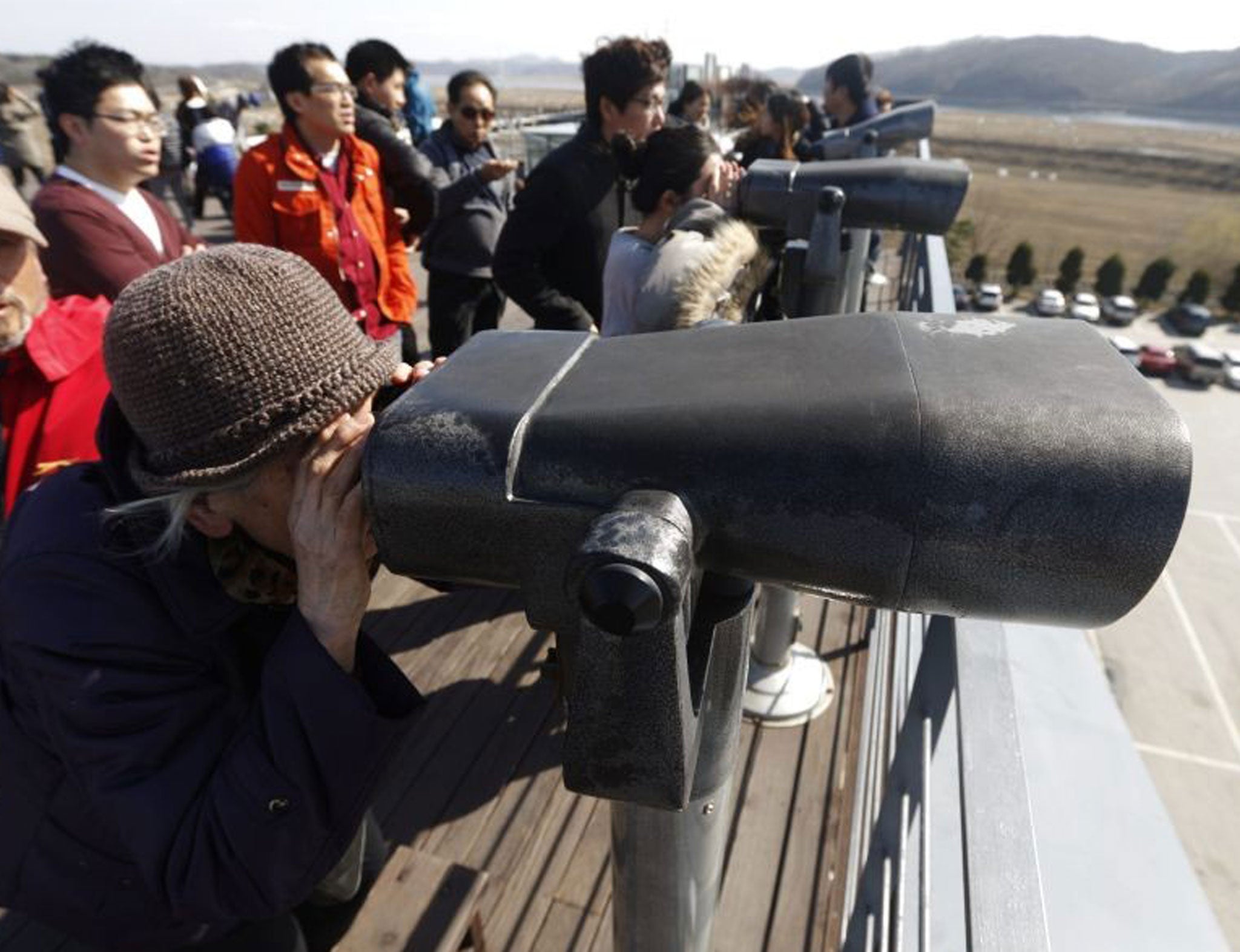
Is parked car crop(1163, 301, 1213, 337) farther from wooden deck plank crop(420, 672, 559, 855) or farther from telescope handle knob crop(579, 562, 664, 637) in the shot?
telescope handle knob crop(579, 562, 664, 637)

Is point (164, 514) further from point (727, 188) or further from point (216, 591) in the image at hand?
point (727, 188)

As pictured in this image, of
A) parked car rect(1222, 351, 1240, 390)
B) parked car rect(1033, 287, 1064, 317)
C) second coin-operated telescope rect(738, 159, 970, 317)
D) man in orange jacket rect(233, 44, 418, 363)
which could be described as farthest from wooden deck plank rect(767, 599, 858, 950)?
parked car rect(1033, 287, 1064, 317)

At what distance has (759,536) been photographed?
63cm

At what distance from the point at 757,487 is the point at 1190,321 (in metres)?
38.2

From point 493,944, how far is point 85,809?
1.14m

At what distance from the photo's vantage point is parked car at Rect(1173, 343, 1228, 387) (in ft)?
83.3

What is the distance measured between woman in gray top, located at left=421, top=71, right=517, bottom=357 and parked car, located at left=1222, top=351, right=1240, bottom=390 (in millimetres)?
29337

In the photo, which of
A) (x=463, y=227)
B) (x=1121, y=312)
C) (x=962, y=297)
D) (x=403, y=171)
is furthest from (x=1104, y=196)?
(x=403, y=171)

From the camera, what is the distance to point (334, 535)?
849 mm

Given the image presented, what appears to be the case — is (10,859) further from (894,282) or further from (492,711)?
(894,282)

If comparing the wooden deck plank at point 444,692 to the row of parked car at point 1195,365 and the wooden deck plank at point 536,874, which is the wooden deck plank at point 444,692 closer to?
the wooden deck plank at point 536,874

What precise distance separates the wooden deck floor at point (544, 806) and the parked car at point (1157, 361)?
91.6ft

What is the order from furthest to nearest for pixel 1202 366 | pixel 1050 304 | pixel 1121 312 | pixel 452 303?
pixel 1121 312
pixel 1050 304
pixel 1202 366
pixel 452 303

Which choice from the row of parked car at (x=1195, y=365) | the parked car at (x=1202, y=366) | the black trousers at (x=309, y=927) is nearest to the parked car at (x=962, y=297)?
the row of parked car at (x=1195, y=365)
